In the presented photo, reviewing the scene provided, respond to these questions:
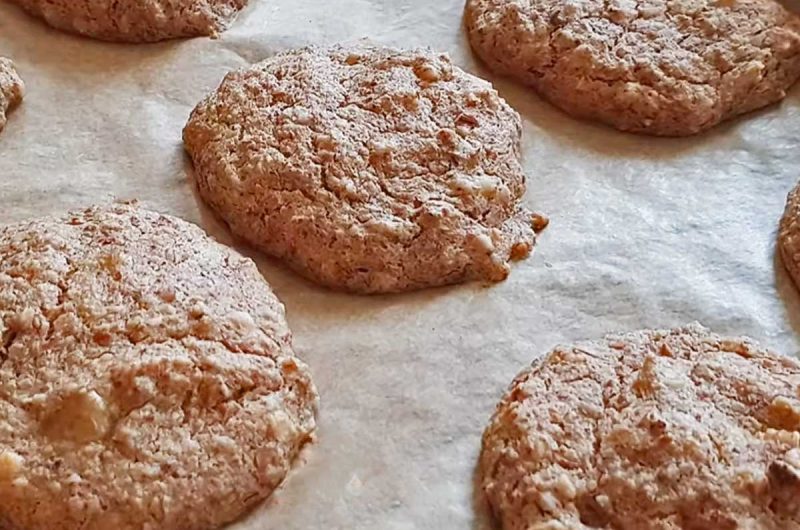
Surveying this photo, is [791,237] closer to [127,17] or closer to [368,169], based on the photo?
[368,169]

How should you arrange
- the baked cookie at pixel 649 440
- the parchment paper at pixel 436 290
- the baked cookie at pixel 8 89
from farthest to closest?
the baked cookie at pixel 8 89 < the parchment paper at pixel 436 290 < the baked cookie at pixel 649 440

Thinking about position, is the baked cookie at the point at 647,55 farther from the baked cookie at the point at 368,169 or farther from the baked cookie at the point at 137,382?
the baked cookie at the point at 137,382

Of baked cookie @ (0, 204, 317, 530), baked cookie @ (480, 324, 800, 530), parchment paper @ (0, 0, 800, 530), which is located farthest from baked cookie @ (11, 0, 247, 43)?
baked cookie @ (480, 324, 800, 530)

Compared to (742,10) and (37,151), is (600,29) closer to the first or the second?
(742,10)

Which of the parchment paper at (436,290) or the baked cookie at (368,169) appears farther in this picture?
the baked cookie at (368,169)

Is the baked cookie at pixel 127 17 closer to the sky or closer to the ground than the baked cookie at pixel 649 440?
closer to the sky

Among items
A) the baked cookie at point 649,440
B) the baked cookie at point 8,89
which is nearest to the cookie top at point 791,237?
the baked cookie at point 649,440

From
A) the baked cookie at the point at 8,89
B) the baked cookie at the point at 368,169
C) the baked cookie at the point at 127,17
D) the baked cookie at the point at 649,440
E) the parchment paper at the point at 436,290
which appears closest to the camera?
the baked cookie at the point at 649,440

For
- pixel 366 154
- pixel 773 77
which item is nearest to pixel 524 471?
pixel 366 154
